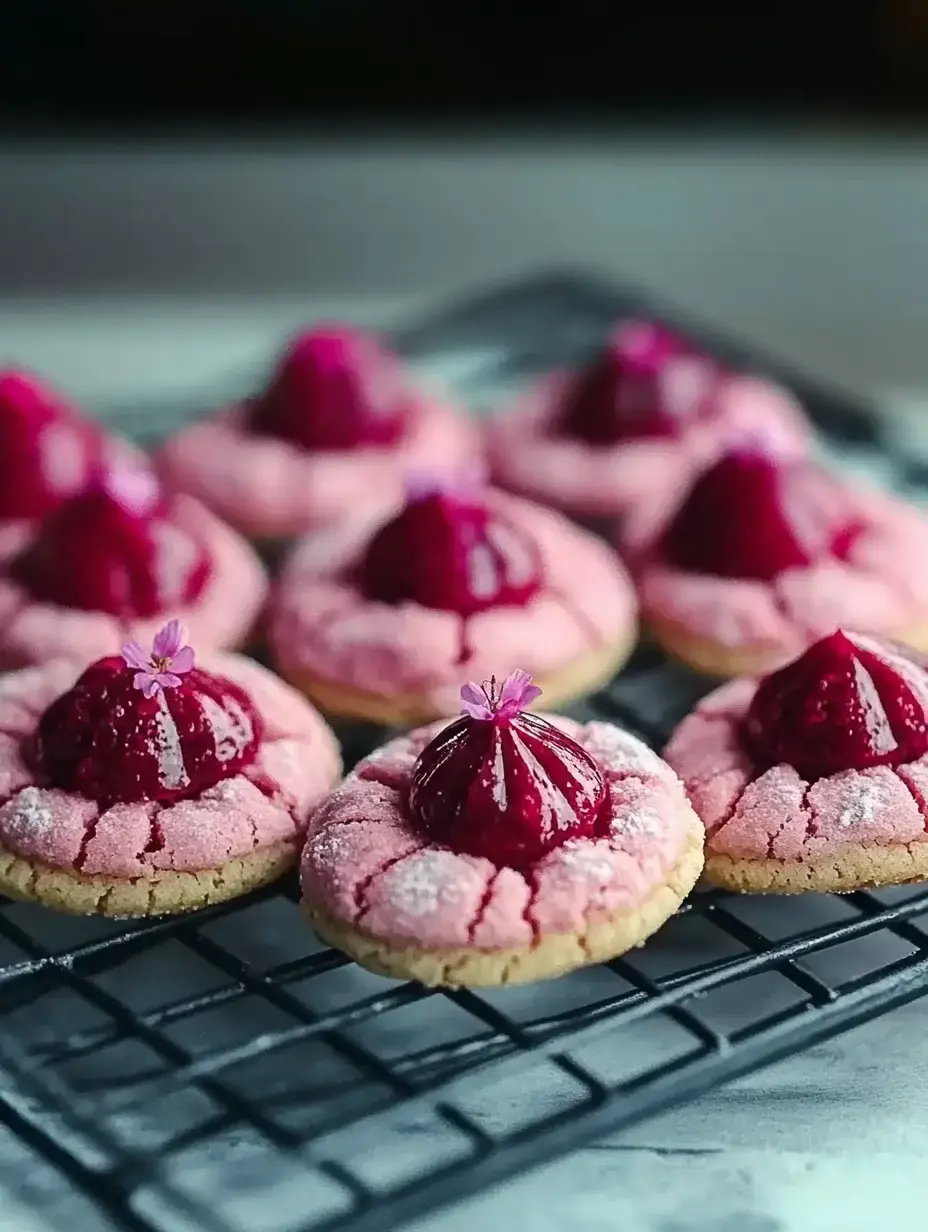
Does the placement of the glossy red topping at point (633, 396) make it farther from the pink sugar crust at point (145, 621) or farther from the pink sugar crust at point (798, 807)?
the pink sugar crust at point (798, 807)

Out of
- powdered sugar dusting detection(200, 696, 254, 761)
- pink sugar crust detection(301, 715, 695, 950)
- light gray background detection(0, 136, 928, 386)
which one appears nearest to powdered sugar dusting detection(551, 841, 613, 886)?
pink sugar crust detection(301, 715, 695, 950)

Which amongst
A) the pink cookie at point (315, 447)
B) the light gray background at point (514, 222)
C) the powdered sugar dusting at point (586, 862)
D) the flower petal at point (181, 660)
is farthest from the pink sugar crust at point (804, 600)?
the light gray background at point (514, 222)

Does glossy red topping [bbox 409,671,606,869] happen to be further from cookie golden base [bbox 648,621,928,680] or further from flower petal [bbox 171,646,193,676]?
cookie golden base [bbox 648,621,928,680]

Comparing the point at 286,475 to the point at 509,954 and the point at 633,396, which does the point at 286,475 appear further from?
the point at 509,954

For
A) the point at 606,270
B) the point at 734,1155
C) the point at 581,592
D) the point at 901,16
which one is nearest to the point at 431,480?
the point at 581,592

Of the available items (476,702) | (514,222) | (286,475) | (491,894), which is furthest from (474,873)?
(514,222)
